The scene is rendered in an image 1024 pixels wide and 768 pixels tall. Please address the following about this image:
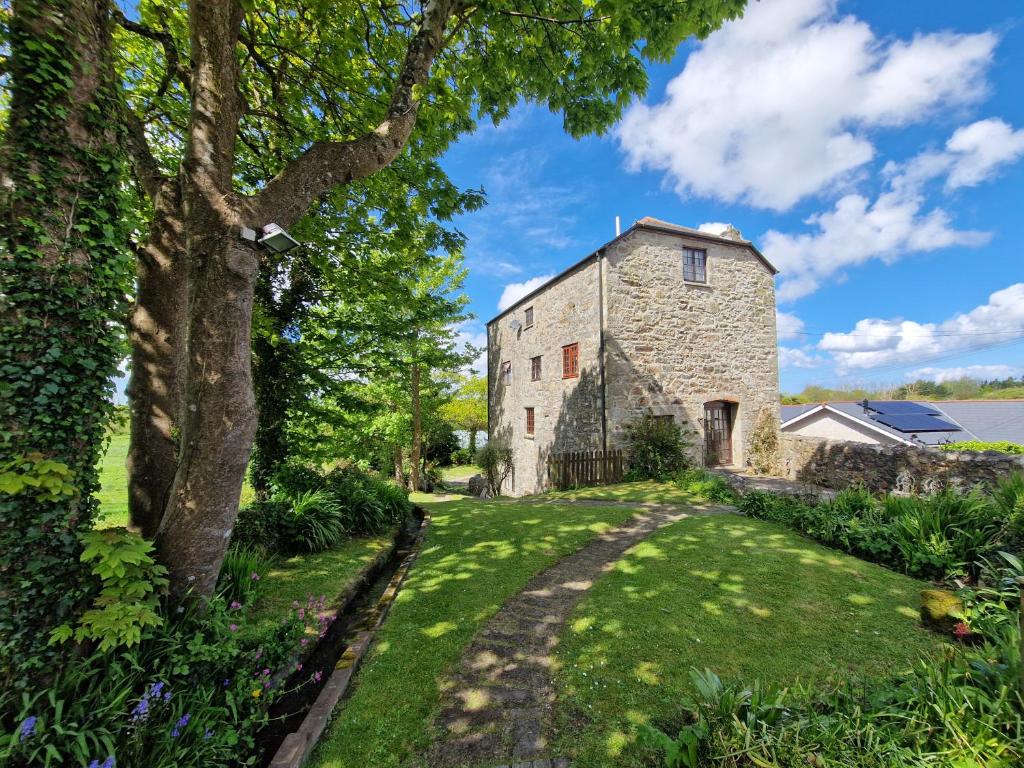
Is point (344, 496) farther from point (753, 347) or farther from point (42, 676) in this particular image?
point (753, 347)

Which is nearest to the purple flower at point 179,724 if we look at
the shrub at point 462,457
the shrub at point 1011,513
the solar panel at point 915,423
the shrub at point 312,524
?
the shrub at point 312,524

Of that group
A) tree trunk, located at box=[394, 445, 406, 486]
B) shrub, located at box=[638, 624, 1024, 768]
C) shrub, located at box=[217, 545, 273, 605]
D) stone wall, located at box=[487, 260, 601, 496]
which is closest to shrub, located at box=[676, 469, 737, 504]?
stone wall, located at box=[487, 260, 601, 496]

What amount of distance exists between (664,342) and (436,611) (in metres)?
10.7

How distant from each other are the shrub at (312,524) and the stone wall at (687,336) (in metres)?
8.05

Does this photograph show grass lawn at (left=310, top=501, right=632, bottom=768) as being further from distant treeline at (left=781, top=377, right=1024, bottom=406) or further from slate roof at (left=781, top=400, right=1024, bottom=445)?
distant treeline at (left=781, top=377, right=1024, bottom=406)

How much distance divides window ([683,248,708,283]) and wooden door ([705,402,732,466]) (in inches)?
169

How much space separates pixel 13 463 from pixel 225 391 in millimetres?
1052

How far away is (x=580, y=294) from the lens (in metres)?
12.9

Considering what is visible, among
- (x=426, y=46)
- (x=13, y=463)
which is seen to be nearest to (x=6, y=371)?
(x=13, y=463)

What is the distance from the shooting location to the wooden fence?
11.3 meters

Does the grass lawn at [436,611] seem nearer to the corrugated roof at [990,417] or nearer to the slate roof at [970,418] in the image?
the slate roof at [970,418]

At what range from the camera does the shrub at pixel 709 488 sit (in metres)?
8.52

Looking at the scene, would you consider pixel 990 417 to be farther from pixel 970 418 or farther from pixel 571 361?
pixel 571 361

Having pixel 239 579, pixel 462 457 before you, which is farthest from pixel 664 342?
pixel 462 457
